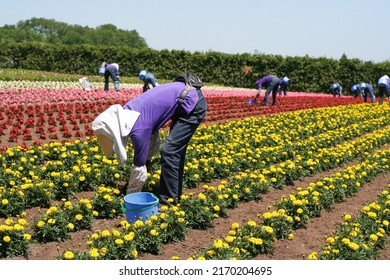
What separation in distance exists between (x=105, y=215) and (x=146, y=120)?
4.13 feet

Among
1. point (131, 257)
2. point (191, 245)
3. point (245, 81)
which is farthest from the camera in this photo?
point (245, 81)

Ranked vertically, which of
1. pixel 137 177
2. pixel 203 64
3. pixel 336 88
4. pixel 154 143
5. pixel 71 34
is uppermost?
pixel 71 34

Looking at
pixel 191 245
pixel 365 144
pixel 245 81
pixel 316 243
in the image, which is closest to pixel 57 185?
pixel 191 245

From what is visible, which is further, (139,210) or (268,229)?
(139,210)

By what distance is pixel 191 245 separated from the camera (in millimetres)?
4641

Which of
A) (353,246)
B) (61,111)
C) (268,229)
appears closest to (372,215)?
(353,246)

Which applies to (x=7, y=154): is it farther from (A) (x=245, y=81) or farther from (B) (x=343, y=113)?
(A) (x=245, y=81)

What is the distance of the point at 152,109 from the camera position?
16.4 feet

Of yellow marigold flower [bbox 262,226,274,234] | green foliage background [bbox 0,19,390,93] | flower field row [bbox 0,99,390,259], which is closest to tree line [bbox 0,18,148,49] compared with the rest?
green foliage background [bbox 0,19,390,93]

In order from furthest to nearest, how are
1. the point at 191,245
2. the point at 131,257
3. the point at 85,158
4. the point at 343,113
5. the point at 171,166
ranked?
the point at 343,113 < the point at 85,158 < the point at 171,166 < the point at 191,245 < the point at 131,257

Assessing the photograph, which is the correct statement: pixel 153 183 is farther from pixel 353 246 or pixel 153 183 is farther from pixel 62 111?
pixel 62 111

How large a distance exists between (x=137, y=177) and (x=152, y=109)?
2.54ft

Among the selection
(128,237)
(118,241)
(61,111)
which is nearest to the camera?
(118,241)

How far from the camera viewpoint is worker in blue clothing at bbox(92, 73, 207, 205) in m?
4.71
